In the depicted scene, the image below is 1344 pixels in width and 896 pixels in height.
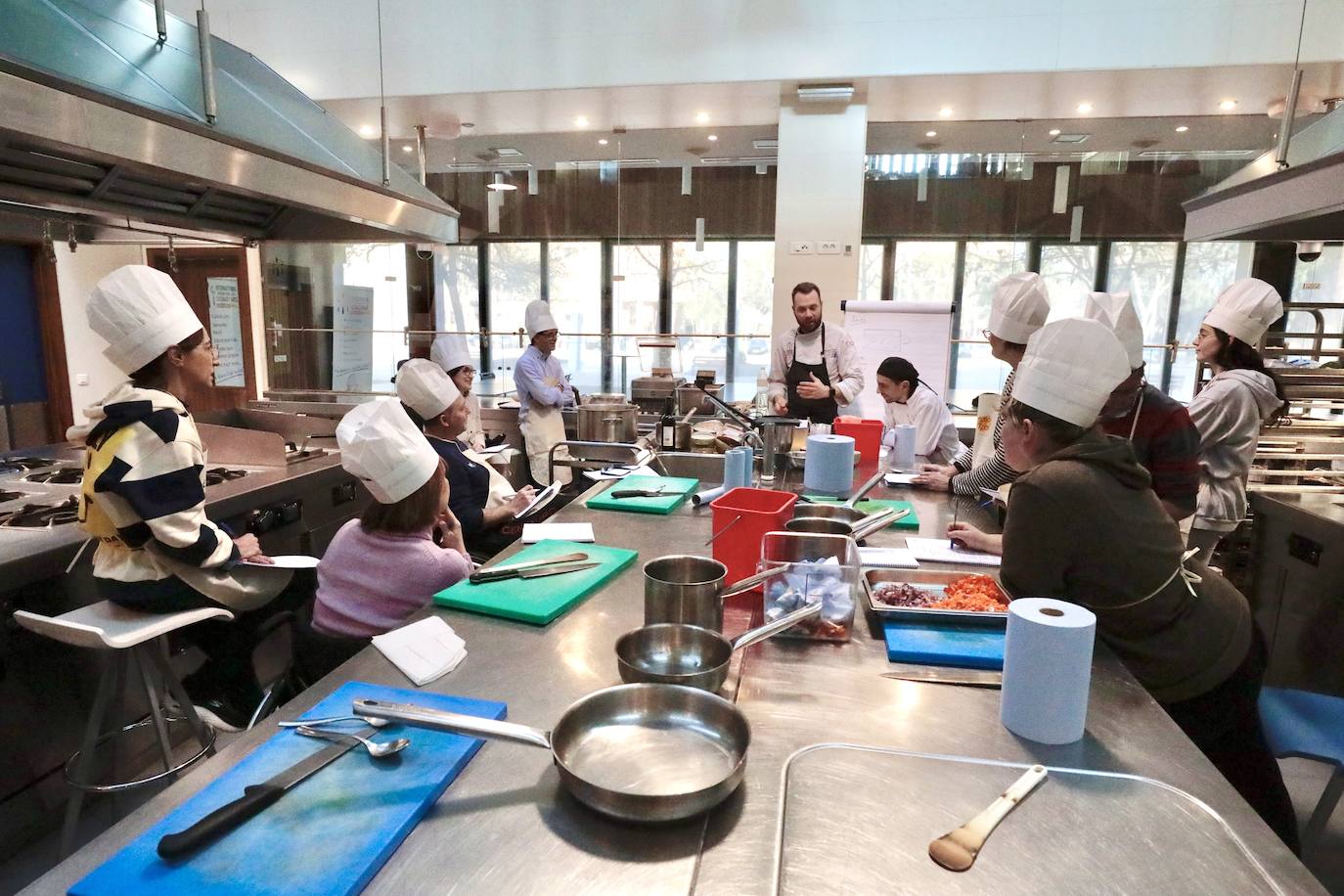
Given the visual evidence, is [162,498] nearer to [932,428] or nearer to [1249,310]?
[932,428]

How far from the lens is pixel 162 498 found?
1817 millimetres

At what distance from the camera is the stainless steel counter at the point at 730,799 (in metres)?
0.74

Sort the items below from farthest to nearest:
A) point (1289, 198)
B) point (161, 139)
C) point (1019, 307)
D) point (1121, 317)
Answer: point (1019, 307) < point (1121, 317) < point (1289, 198) < point (161, 139)

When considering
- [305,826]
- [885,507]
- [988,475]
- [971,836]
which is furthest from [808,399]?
[305,826]

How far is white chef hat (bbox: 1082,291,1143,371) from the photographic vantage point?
2189mm

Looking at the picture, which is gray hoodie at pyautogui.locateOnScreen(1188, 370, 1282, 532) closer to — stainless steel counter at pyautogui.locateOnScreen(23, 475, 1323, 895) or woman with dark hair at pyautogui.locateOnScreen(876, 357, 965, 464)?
woman with dark hair at pyautogui.locateOnScreen(876, 357, 965, 464)

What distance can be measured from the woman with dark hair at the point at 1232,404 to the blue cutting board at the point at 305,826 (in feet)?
9.18

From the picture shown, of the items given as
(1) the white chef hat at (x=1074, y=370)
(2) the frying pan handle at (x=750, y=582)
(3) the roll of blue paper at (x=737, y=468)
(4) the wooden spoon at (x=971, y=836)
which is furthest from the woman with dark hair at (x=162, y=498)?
(1) the white chef hat at (x=1074, y=370)

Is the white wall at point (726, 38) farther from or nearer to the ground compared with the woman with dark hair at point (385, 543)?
farther from the ground

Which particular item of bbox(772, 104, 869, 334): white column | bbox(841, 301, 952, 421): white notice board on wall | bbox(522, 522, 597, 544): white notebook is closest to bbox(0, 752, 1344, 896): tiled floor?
bbox(522, 522, 597, 544): white notebook

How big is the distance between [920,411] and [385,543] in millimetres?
2567

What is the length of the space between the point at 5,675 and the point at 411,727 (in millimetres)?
1699

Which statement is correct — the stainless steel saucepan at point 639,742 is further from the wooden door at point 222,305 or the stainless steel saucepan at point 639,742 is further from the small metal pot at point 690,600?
the wooden door at point 222,305

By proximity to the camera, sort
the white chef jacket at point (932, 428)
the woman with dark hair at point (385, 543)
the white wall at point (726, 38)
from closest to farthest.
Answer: the woman with dark hair at point (385, 543) → the white chef jacket at point (932, 428) → the white wall at point (726, 38)
